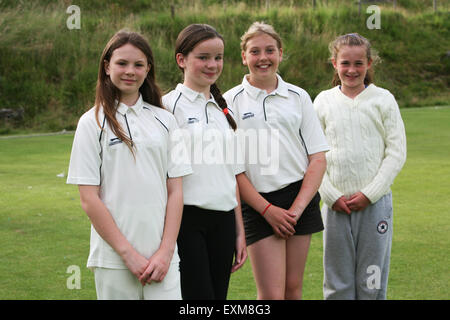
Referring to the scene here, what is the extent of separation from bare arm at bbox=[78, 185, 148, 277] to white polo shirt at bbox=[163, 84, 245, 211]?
38cm

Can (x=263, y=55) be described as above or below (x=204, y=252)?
above

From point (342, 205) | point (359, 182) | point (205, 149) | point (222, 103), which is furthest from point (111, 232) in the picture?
point (359, 182)

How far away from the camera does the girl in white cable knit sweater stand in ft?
10.8

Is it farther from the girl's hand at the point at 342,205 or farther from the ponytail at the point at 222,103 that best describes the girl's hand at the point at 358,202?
the ponytail at the point at 222,103

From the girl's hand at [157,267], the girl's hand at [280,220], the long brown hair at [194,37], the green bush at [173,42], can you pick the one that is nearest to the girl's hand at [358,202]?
the girl's hand at [280,220]

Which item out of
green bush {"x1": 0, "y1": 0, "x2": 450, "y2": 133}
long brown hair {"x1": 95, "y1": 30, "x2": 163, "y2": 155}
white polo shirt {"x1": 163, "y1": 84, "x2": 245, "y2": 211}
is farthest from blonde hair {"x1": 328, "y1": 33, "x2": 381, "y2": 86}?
green bush {"x1": 0, "y1": 0, "x2": 450, "y2": 133}

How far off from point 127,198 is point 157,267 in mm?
282

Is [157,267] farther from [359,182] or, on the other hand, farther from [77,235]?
[77,235]

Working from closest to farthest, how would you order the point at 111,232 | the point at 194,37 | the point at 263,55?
the point at 111,232, the point at 194,37, the point at 263,55

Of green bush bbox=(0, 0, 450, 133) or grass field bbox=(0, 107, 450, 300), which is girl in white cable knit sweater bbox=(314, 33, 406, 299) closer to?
grass field bbox=(0, 107, 450, 300)

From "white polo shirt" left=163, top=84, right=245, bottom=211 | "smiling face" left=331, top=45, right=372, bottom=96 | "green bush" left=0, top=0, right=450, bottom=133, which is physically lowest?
"white polo shirt" left=163, top=84, right=245, bottom=211

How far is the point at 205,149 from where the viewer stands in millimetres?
2732
